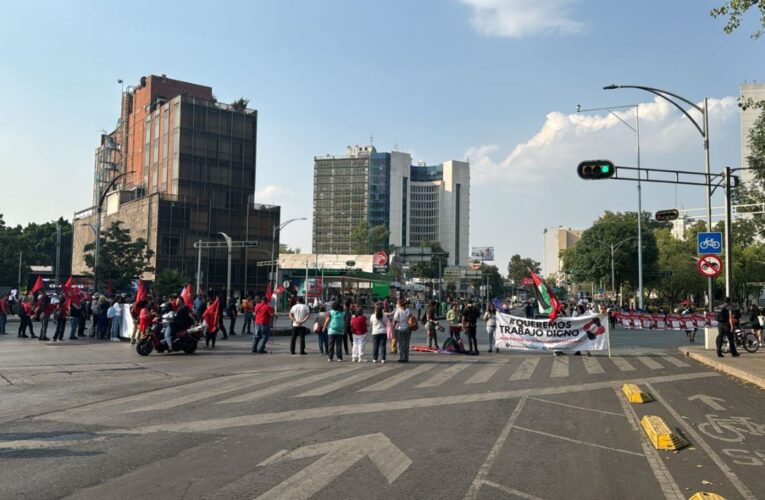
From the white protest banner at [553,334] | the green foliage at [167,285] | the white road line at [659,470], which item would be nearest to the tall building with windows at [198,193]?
the green foliage at [167,285]

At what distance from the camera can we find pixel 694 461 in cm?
732

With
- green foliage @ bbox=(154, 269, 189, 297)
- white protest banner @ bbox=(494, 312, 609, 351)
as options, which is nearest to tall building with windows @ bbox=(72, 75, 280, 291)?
green foliage @ bbox=(154, 269, 189, 297)

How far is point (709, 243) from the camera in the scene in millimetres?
21750

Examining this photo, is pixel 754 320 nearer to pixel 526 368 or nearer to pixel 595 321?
pixel 595 321

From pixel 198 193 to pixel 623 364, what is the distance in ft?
248

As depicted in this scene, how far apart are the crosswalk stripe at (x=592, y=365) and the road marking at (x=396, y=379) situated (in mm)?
4159

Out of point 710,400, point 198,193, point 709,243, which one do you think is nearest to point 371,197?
point 198,193

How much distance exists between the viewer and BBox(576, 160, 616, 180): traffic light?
19.7m

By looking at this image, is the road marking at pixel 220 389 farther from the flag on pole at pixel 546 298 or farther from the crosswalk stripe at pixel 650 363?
the flag on pole at pixel 546 298

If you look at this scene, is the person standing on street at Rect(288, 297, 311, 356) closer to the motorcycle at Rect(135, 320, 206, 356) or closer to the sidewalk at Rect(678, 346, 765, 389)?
the motorcycle at Rect(135, 320, 206, 356)

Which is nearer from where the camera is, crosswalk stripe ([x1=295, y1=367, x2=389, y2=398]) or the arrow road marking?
the arrow road marking

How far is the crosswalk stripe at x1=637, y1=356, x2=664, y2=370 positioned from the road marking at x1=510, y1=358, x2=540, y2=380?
3.08 metres

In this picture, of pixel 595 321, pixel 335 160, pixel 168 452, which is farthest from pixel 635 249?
pixel 335 160

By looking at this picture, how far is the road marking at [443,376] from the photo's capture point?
43.8 ft
